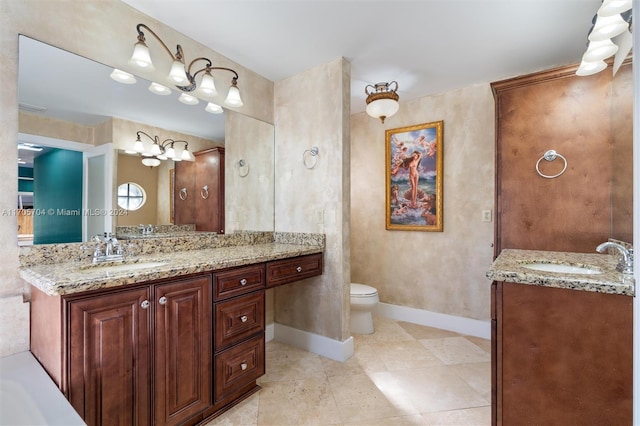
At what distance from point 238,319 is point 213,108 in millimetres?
1569

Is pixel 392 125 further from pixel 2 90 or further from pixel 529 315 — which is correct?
pixel 2 90

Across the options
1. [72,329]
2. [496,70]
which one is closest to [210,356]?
[72,329]

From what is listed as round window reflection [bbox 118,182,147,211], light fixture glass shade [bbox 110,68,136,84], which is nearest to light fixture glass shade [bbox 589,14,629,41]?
light fixture glass shade [bbox 110,68,136,84]

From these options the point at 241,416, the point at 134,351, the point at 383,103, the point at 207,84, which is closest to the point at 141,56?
the point at 207,84

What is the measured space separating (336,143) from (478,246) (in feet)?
5.61

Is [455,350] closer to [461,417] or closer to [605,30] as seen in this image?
[461,417]

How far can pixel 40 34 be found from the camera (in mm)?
1417

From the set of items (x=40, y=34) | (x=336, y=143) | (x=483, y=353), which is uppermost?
(x=40, y=34)

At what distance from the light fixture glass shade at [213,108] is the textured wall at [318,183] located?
1.85ft

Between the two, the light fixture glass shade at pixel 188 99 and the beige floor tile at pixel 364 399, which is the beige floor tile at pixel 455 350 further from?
the light fixture glass shade at pixel 188 99

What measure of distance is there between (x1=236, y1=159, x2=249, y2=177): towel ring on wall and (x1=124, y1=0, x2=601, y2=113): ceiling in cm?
79

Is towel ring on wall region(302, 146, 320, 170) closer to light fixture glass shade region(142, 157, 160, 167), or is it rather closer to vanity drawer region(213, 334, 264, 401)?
light fixture glass shade region(142, 157, 160, 167)

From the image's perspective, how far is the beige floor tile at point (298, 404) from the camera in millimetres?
1645

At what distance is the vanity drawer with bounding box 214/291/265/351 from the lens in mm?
1631
